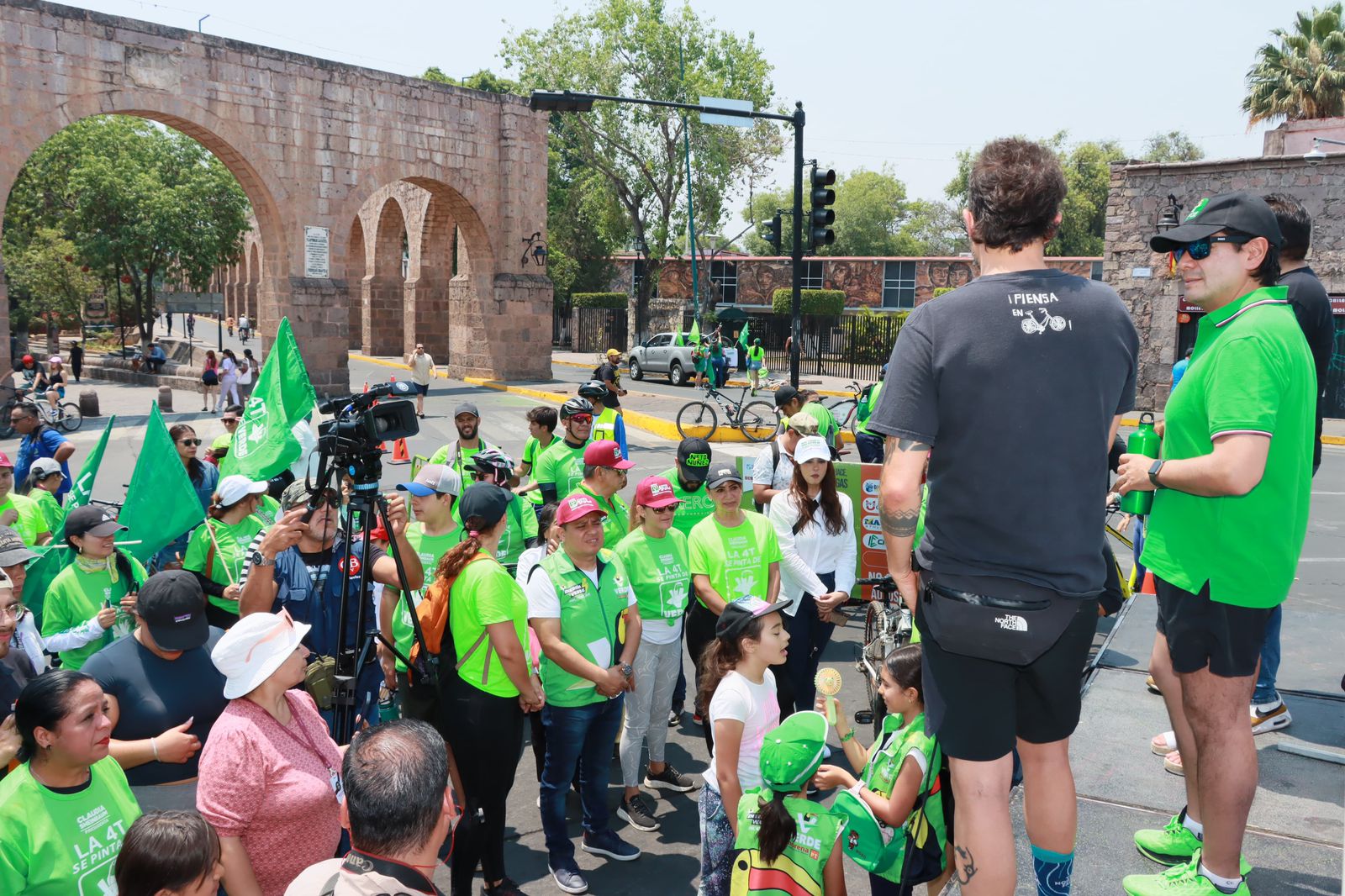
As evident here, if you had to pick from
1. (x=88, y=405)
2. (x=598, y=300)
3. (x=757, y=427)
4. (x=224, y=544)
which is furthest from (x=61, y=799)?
(x=598, y=300)

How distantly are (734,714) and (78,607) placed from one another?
11.0 feet

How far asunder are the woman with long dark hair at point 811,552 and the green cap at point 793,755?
245cm

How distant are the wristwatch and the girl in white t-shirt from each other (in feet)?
4.98

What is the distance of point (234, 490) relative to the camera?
5836mm

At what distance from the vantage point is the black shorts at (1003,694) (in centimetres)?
255

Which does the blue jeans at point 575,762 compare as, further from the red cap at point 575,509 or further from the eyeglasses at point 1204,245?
the eyeglasses at point 1204,245

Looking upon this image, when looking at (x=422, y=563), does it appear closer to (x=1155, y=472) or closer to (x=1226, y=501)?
(x=1155, y=472)

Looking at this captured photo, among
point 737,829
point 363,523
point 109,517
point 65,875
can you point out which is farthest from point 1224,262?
point 109,517

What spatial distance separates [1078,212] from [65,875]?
62.8 m

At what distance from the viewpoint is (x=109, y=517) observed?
5133mm

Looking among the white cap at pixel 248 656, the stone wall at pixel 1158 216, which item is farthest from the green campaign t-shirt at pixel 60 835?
the stone wall at pixel 1158 216

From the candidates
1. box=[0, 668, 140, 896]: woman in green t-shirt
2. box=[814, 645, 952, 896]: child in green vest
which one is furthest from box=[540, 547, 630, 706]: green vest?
box=[0, 668, 140, 896]: woman in green t-shirt

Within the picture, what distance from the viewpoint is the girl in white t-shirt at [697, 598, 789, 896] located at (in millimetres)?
3793

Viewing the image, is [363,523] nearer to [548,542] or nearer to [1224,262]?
[548,542]
